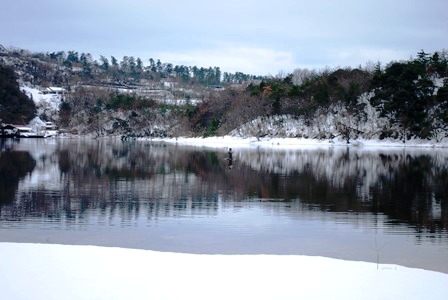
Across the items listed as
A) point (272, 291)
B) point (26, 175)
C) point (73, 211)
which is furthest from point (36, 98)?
point (272, 291)

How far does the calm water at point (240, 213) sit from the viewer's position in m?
12.0

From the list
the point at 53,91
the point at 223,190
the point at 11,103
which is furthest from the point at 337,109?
the point at 53,91

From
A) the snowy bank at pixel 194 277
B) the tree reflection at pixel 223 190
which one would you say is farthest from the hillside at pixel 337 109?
the snowy bank at pixel 194 277

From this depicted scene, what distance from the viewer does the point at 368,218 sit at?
15547 mm

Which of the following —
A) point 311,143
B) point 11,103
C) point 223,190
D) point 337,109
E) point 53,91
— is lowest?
point 223,190

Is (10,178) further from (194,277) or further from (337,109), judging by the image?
(337,109)

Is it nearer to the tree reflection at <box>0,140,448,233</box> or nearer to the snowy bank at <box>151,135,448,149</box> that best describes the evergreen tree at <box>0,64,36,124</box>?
the snowy bank at <box>151,135,448,149</box>

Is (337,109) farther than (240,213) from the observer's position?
Yes

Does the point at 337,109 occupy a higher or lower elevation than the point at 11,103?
lower

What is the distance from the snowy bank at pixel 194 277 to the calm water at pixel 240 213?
1.64 metres

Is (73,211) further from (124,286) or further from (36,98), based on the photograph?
(36,98)

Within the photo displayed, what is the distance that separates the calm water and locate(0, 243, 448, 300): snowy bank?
1642mm

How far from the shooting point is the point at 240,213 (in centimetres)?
1653

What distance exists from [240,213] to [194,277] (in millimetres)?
8274
